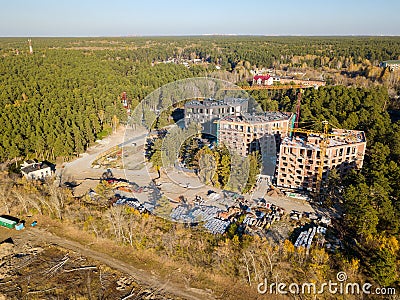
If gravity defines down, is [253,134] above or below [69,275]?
above

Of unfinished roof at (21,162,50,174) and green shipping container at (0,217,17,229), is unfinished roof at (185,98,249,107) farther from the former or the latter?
green shipping container at (0,217,17,229)

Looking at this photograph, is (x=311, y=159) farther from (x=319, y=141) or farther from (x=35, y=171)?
(x=35, y=171)

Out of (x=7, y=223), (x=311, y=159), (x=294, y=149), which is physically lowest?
(x=7, y=223)

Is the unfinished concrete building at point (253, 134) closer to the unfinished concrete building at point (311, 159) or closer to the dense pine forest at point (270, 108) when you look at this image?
the unfinished concrete building at point (311, 159)

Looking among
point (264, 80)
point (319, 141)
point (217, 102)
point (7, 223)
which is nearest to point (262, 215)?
point (319, 141)

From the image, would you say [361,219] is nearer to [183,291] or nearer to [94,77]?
[183,291]

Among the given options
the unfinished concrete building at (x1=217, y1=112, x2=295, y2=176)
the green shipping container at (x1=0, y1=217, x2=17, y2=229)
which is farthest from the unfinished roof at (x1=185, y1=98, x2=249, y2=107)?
the green shipping container at (x1=0, y1=217, x2=17, y2=229)

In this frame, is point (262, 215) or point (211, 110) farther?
point (211, 110)

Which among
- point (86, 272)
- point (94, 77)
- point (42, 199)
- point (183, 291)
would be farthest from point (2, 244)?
point (94, 77)

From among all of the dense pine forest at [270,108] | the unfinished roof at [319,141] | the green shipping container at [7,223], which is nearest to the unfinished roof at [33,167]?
the dense pine forest at [270,108]
